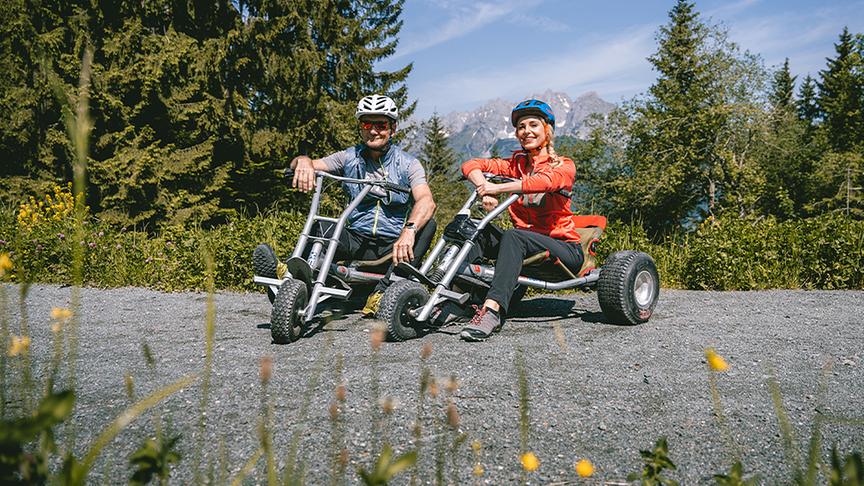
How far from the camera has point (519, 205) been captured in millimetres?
4602

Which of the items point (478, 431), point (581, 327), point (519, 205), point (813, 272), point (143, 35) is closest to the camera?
point (478, 431)

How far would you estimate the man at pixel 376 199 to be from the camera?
4.38m

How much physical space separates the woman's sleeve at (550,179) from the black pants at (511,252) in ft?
1.03

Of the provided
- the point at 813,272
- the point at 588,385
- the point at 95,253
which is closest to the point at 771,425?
the point at 588,385

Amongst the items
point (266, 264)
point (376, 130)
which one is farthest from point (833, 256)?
point (266, 264)

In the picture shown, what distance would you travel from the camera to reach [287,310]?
3.53 meters

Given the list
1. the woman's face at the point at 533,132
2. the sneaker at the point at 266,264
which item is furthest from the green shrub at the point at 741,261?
the sneaker at the point at 266,264

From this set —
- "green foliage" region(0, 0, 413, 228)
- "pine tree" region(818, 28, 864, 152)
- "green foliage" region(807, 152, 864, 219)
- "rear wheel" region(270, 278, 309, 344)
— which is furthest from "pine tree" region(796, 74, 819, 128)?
"rear wheel" region(270, 278, 309, 344)

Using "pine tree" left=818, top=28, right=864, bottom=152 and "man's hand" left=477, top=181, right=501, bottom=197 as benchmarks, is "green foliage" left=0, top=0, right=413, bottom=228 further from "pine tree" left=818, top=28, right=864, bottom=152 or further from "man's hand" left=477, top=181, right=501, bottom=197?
"pine tree" left=818, top=28, right=864, bottom=152

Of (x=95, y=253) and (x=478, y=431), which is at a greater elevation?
(x=95, y=253)

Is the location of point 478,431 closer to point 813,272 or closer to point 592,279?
point 592,279

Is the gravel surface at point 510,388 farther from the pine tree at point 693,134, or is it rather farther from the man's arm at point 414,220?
the pine tree at point 693,134

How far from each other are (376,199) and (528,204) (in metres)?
1.16

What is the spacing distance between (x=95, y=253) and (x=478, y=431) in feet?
19.9
